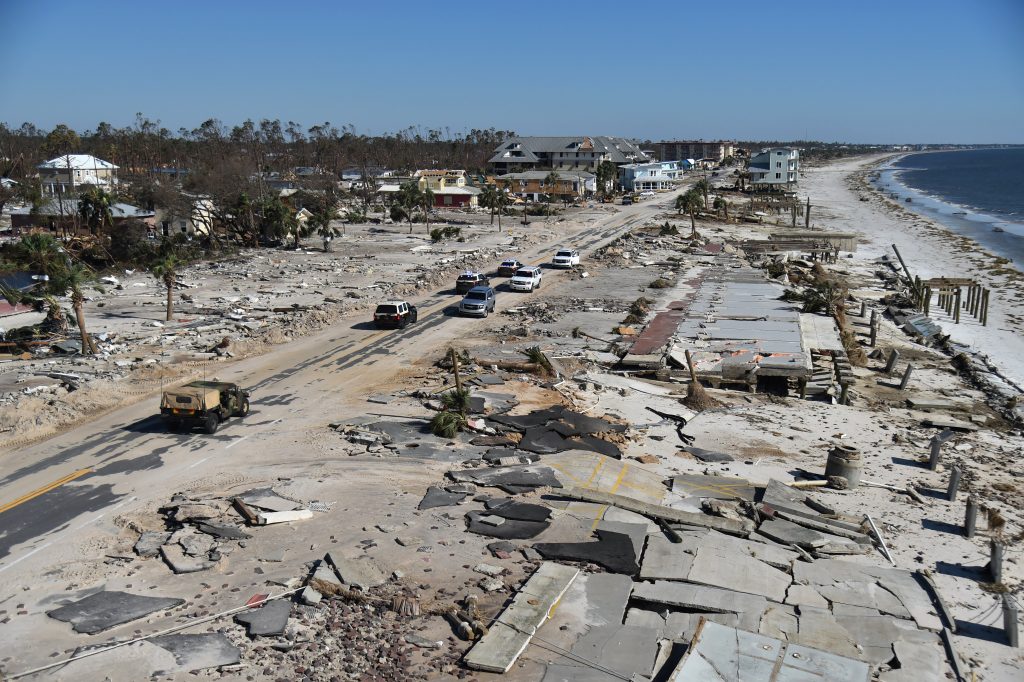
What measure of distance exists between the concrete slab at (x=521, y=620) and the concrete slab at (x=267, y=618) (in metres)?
3.39

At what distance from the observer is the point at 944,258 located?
75.3 metres

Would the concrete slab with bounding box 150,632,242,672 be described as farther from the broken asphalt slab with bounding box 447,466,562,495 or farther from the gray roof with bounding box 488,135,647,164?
the gray roof with bounding box 488,135,647,164

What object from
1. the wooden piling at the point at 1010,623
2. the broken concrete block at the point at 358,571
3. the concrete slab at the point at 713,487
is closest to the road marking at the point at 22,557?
the broken concrete block at the point at 358,571

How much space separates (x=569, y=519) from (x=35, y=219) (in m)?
60.3

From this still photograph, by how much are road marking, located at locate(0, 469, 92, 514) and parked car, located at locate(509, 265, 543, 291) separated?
1272 inches

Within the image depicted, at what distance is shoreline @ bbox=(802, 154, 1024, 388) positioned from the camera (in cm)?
4328

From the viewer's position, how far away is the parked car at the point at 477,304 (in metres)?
42.9

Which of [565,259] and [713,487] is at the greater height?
[565,259]

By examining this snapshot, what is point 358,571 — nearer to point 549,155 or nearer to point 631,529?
point 631,529

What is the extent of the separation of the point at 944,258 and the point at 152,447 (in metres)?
72.6

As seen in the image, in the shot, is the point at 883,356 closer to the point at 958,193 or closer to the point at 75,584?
the point at 75,584

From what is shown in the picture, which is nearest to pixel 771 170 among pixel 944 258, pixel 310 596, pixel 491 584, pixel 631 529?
pixel 944 258

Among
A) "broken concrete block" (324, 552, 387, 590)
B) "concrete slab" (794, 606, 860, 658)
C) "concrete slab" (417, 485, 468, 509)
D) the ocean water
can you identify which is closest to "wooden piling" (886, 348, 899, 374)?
"concrete slab" (794, 606, 860, 658)

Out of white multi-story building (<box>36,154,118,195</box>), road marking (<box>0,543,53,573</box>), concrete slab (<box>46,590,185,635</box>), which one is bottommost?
concrete slab (<box>46,590,185,635</box>)
